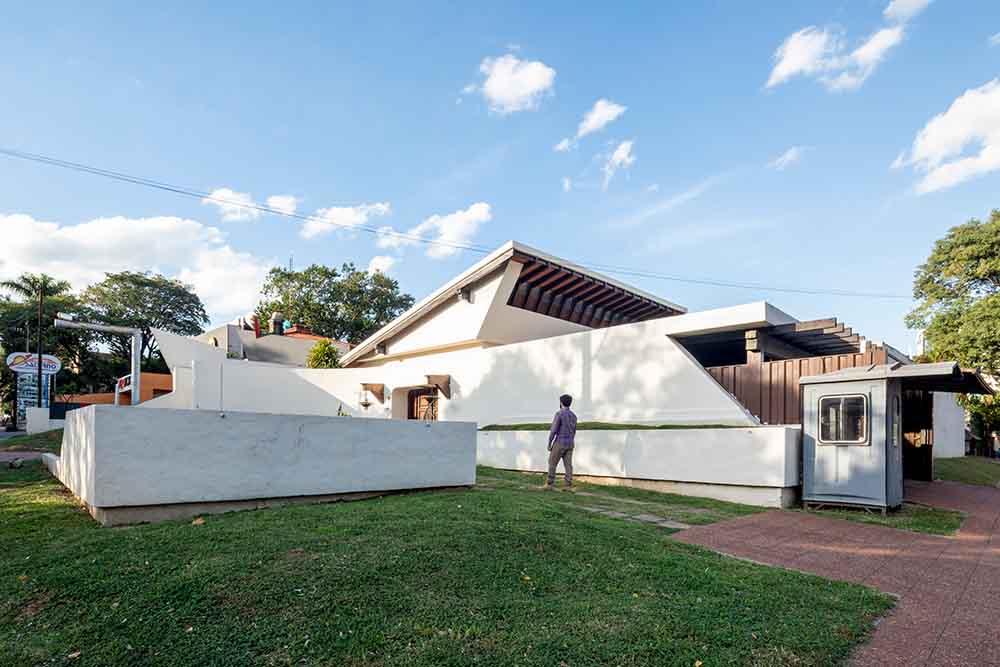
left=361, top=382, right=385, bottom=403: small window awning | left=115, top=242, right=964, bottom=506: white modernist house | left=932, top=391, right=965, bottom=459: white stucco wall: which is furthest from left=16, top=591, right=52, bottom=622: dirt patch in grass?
left=932, top=391, right=965, bottom=459: white stucco wall

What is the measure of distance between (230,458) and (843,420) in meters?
A: 8.81

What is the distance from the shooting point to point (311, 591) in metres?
3.58

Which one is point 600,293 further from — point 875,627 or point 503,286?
point 875,627

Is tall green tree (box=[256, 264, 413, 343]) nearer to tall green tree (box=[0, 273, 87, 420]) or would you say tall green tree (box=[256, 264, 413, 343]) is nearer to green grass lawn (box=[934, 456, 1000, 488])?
tall green tree (box=[0, 273, 87, 420])

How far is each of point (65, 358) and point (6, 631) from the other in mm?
44155

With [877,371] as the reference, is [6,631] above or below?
below

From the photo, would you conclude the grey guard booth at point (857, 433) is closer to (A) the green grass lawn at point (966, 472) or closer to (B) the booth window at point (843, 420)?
(B) the booth window at point (843, 420)

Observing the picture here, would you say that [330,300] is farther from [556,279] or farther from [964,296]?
[964,296]

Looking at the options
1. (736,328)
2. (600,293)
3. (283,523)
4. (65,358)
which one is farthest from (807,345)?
(65,358)

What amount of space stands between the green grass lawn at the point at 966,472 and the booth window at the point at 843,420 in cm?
860

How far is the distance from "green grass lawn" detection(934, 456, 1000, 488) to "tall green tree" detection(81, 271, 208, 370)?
1614 inches

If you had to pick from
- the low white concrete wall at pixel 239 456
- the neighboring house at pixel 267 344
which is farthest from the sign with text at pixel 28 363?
the low white concrete wall at pixel 239 456

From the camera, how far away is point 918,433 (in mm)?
13641

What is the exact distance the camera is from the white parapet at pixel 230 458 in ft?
17.9
